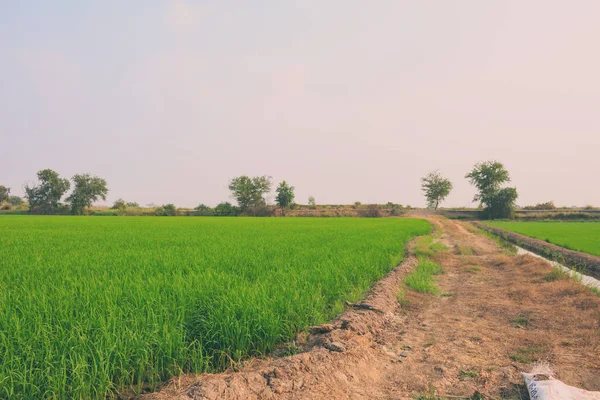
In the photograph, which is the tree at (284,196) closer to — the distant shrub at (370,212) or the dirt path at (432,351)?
the distant shrub at (370,212)

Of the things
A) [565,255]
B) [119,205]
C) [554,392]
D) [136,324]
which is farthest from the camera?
[119,205]

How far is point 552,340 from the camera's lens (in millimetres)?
4281

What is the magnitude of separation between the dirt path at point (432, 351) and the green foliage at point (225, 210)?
183 ft

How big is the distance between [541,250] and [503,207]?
43.8 metres

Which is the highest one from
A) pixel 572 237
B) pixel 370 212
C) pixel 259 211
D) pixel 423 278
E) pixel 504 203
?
pixel 504 203

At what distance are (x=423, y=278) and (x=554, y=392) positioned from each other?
5040 millimetres

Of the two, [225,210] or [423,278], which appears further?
[225,210]

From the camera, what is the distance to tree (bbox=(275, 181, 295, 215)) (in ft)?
203

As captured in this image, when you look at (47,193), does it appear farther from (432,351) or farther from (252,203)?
(432,351)

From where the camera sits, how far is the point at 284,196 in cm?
6203

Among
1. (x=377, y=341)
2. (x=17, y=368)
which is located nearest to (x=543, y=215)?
(x=377, y=341)

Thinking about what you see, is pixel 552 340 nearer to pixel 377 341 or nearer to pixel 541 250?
pixel 377 341

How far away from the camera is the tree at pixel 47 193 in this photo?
65.5m

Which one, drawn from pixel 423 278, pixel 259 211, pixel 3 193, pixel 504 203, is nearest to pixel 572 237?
pixel 423 278
